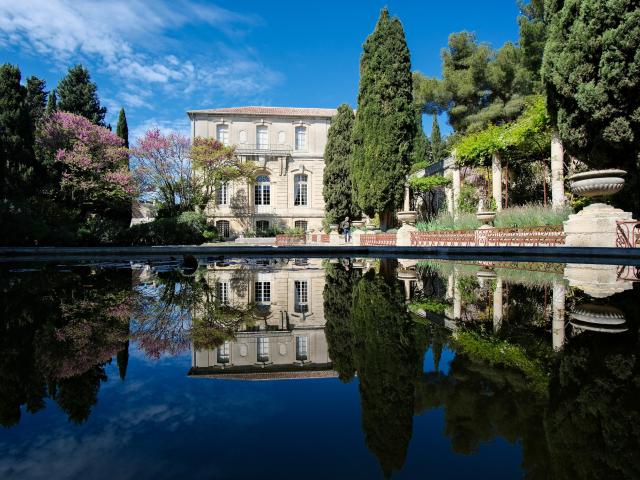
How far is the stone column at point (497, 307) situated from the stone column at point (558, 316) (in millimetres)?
305

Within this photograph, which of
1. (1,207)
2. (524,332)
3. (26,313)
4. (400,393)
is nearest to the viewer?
(400,393)

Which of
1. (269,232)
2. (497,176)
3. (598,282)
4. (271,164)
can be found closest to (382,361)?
(598,282)

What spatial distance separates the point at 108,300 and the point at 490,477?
11.2ft

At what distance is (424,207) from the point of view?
74.6 ft

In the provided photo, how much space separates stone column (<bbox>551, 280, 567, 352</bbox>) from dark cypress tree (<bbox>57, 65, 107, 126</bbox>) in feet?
98.4

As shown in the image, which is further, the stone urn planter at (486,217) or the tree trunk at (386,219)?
the tree trunk at (386,219)

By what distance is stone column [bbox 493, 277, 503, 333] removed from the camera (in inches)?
104

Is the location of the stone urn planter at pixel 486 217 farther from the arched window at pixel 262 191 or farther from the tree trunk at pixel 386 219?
the arched window at pixel 262 191

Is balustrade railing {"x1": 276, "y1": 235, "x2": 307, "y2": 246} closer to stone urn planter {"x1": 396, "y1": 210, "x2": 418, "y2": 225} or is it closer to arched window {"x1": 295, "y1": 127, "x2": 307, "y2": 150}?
stone urn planter {"x1": 396, "y1": 210, "x2": 418, "y2": 225}

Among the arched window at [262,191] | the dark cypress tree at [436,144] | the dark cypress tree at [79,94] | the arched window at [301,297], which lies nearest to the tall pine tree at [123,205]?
the dark cypress tree at [79,94]

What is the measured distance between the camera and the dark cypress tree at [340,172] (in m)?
25.8

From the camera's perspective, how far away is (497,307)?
322 centimetres

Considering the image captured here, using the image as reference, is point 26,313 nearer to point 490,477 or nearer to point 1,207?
point 490,477

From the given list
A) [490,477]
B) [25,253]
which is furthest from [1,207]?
[490,477]
